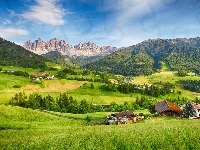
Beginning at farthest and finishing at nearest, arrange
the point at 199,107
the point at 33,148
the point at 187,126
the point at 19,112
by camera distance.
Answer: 1. the point at 199,107
2. the point at 19,112
3. the point at 187,126
4. the point at 33,148

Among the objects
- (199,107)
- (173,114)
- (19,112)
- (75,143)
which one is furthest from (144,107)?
(75,143)

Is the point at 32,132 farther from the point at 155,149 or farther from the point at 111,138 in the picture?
the point at 155,149

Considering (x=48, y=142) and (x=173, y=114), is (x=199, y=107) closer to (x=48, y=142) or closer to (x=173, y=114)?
(x=173, y=114)

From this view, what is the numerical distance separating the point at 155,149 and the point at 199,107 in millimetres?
92424

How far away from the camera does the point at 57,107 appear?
143 meters

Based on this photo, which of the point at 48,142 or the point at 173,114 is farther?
the point at 173,114

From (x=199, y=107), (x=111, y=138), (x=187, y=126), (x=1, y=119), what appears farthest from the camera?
(x=199, y=107)

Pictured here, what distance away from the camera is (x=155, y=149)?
54000mm

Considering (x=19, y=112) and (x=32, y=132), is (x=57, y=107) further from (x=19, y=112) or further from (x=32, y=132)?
(x=32, y=132)

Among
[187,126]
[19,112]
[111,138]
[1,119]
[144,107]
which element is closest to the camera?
[111,138]

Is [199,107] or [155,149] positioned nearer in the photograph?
[155,149]

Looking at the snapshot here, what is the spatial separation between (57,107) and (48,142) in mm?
90623

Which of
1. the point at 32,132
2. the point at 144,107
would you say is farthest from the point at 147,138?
the point at 144,107

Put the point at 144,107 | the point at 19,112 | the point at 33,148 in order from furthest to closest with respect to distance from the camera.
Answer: the point at 144,107
the point at 19,112
the point at 33,148
